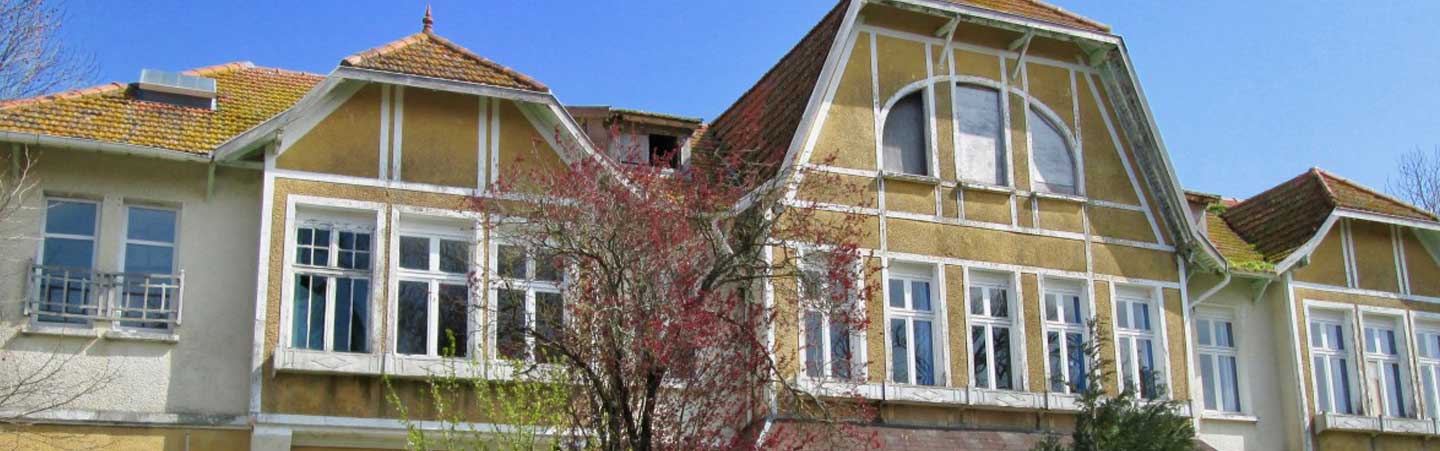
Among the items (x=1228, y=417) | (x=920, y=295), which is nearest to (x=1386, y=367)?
(x=1228, y=417)

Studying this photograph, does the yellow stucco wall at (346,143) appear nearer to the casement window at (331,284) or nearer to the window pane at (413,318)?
the casement window at (331,284)

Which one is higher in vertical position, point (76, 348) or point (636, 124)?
point (636, 124)

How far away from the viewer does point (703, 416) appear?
51.0 feet

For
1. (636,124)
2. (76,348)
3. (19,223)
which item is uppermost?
(636,124)

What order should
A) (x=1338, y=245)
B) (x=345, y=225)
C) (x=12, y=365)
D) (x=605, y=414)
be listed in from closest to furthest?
(x=605, y=414) < (x=12, y=365) < (x=345, y=225) < (x=1338, y=245)

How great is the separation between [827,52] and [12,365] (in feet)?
33.7

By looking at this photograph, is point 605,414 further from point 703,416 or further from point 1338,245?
point 1338,245

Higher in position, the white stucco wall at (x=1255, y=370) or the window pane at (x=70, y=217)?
the window pane at (x=70, y=217)

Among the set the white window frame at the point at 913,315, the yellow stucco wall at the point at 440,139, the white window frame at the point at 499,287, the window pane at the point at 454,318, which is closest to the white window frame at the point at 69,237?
the yellow stucco wall at the point at 440,139

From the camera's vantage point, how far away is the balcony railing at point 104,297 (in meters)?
19.1

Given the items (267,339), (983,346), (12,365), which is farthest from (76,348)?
(983,346)

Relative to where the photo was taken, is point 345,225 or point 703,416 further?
point 345,225

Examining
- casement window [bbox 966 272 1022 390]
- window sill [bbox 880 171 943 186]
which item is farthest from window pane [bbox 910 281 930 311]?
window sill [bbox 880 171 943 186]

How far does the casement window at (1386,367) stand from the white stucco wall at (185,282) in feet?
51.2
